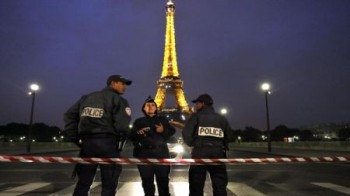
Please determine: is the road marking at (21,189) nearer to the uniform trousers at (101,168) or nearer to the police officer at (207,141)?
the uniform trousers at (101,168)

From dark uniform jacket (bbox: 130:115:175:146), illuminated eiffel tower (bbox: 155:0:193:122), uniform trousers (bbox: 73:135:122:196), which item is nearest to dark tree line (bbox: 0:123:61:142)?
illuminated eiffel tower (bbox: 155:0:193:122)

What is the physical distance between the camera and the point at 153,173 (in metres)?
5.46

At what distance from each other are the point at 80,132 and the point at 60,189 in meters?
3.84

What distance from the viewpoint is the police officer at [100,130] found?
184 inches

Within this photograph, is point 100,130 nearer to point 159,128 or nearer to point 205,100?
point 159,128

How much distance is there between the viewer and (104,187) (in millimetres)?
4594

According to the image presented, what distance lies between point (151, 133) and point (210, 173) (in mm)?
1060

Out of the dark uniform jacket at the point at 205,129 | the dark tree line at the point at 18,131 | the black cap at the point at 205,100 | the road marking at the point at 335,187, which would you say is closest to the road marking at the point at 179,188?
the dark uniform jacket at the point at 205,129

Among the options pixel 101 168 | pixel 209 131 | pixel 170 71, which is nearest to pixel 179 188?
pixel 209 131

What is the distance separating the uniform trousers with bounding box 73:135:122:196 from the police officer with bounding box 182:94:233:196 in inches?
56.2

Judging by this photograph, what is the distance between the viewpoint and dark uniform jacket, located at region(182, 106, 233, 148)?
5.81 meters

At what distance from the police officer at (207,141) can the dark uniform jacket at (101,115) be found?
136 cm

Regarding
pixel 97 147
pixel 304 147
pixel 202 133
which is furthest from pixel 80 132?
pixel 304 147

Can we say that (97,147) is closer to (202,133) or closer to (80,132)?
(80,132)
